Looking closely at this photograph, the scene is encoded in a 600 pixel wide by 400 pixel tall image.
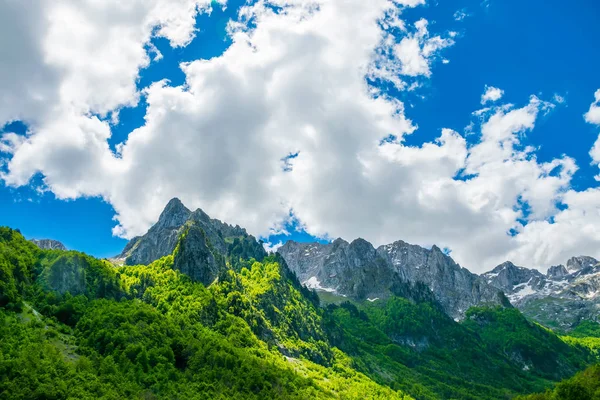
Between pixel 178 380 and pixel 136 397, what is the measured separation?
2672 cm

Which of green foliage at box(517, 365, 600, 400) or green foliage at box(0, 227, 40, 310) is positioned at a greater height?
green foliage at box(0, 227, 40, 310)

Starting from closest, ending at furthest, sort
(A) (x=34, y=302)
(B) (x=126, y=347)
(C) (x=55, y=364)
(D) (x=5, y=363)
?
(D) (x=5, y=363) < (C) (x=55, y=364) < (B) (x=126, y=347) < (A) (x=34, y=302)

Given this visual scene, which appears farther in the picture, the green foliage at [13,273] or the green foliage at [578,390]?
the green foliage at [13,273]

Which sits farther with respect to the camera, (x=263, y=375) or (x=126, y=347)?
(x=263, y=375)

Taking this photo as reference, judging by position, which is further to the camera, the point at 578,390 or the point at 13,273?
the point at 13,273

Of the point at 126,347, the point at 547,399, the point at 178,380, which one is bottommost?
the point at 547,399

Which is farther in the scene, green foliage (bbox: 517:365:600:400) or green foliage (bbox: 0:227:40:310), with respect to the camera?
green foliage (bbox: 0:227:40:310)

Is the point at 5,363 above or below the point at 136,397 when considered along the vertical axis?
above

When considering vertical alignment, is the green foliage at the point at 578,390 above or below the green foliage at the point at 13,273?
below

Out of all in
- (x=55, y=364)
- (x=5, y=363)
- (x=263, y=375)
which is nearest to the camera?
(x=5, y=363)

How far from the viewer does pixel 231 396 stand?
16438 centimetres

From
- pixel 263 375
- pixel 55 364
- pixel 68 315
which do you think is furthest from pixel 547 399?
pixel 68 315

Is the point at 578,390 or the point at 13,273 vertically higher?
the point at 13,273

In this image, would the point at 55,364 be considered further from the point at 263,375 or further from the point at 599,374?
the point at 599,374
